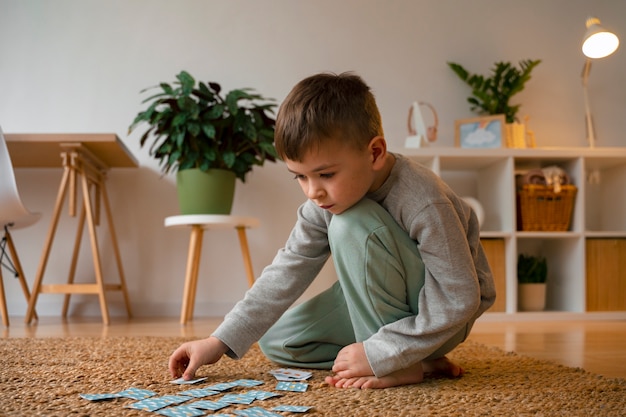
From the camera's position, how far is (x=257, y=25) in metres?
3.10

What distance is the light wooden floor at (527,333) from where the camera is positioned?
1501mm

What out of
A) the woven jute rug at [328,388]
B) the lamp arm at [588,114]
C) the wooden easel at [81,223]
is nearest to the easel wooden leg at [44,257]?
the wooden easel at [81,223]

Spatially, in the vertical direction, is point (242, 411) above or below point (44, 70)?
below

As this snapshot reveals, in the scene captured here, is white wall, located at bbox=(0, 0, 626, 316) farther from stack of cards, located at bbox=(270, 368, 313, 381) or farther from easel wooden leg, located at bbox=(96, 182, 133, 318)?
stack of cards, located at bbox=(270, 368, 313, 381)

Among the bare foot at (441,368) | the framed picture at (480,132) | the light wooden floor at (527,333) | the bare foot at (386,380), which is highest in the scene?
the framed picture at (480,132)

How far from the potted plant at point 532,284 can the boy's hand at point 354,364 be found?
6.60 ft

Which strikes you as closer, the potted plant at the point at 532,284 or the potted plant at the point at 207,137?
the potted plant at the point at 207,137

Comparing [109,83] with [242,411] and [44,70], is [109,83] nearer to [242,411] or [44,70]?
[44,70]

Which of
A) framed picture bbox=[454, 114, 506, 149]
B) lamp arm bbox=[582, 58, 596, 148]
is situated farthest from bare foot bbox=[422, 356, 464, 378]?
lamp arm bbox=[582, 58, 596, 148]

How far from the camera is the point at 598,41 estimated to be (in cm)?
266

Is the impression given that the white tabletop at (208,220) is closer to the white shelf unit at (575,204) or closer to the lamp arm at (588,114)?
the white shelf unit at (575,204)

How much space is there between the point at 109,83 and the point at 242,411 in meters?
2.53

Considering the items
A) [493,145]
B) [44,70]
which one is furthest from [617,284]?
[44,70]

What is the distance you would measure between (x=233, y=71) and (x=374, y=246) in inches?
87.3
